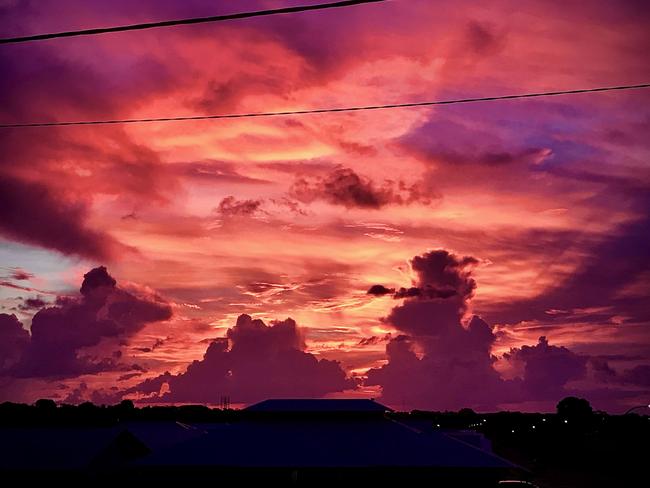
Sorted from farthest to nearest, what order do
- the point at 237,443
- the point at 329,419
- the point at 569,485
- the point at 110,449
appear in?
the point at 569,485 < the point at 110,449 < the point at 329,419 < the point at 237,443

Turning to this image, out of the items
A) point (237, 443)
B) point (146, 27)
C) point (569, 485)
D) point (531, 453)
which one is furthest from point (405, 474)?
point (531, 453)

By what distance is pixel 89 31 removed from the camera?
16.6 meters

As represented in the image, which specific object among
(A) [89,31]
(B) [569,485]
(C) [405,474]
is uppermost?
(A) [89,31]

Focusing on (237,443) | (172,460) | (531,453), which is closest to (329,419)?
(237,443)

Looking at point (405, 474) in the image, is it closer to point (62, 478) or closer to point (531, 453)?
point (62, 478)

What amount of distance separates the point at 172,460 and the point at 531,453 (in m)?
119

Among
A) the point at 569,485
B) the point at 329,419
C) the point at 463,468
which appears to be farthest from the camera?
the point at 569,485

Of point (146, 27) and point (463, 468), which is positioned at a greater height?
point (146, 27)

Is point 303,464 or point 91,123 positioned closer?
point 91,123

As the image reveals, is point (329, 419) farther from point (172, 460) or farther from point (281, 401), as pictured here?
point (172, 460)

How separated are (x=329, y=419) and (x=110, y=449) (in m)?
21.6

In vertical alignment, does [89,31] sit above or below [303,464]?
above

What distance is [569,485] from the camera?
8519 centimetres

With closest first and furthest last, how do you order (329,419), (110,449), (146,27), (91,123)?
(146,27), (91,123), (329,419), (110,449)
